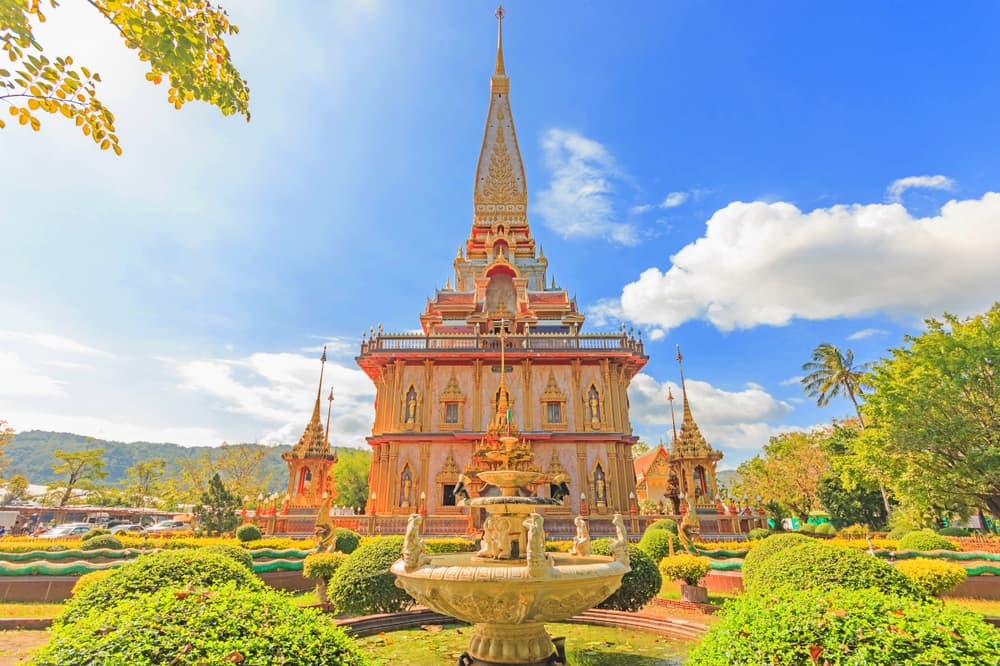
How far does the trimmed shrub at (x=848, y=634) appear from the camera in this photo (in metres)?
3.09

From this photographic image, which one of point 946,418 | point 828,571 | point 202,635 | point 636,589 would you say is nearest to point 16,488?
point 636,589

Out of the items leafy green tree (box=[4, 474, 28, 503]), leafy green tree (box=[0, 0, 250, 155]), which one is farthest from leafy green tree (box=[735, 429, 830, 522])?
leafy green tree (box=[4, 474, 28, 503])

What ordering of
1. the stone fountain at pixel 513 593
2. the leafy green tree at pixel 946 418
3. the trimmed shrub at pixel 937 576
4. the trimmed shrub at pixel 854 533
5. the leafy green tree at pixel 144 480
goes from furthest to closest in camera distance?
the leafy green tree at pixel 144 480, the trimmed shrub at pixel 854 533, the leafy green tree at pixel 946 418, the trimmed shrub at pixel 937 576, the stone fountain at pixel 513 593

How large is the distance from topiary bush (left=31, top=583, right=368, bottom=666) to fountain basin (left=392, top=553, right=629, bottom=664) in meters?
2.38

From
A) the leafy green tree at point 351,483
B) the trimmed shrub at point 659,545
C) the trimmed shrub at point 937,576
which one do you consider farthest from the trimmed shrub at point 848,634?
the leafy green tree at point 351,483

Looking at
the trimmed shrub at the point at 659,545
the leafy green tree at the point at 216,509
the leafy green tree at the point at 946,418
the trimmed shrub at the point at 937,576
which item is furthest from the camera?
the leafy green tree at the point at 216,509

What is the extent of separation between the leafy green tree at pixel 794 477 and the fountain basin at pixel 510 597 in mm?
34397

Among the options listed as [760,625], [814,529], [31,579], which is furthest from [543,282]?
[760,625]

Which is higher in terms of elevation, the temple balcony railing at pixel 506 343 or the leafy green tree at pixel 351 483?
the temple balcony railing at pixel 506 343

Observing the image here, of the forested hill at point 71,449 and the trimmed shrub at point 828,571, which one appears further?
the forested hill at point 71,449

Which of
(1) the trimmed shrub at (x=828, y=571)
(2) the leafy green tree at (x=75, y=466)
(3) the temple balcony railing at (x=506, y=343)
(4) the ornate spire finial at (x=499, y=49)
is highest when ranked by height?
(4) the ornate spire finial at (x=499, y=49)

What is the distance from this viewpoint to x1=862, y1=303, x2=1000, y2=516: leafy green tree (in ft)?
60.8

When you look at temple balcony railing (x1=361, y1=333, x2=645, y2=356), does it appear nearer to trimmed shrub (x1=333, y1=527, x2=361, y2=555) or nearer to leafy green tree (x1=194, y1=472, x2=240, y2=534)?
leafy green tree (x1=194, y1=472, x2=240, y2=534)

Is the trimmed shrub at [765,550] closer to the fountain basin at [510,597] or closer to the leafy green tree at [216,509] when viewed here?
the fountain basin at [510,597]
